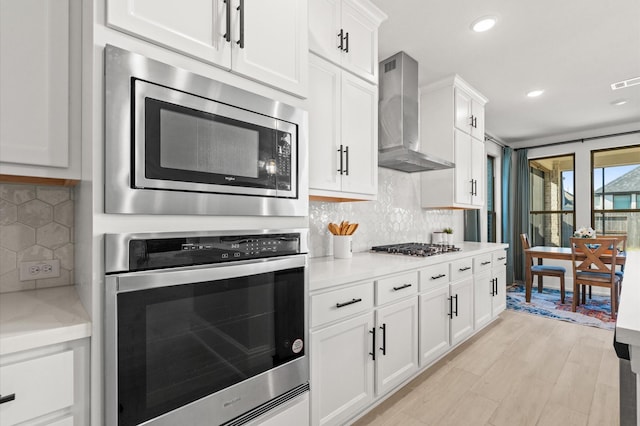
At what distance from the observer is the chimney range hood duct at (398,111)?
8.97ft

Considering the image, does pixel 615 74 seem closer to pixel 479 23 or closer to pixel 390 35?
pixel 479 23

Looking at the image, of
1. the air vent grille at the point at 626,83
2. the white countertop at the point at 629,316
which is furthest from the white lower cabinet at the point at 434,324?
the air vent grille at the point at 626,83

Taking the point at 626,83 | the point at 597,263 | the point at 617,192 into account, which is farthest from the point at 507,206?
the point at 626,83

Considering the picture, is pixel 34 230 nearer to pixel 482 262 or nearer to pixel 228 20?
pixel 228 20

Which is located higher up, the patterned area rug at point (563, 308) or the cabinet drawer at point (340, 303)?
the cabinet drawer at point (340, 303)

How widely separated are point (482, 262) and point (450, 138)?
1332 mm

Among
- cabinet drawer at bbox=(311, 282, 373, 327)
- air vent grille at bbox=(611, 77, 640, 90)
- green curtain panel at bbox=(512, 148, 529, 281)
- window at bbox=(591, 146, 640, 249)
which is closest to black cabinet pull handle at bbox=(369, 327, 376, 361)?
cabinet drawer at bbox=(311, 282, 373, 327)

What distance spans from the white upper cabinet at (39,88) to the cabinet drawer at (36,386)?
1.98ft

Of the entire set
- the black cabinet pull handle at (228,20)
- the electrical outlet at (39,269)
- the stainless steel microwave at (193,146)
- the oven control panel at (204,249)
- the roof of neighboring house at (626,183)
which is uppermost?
the black cabinet pull handle at (228,20)

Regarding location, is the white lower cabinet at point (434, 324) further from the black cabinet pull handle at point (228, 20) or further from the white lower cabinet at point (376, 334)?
the black cabinet pull handle at point (228, 20)

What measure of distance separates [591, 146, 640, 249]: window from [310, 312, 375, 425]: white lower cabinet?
5.60m

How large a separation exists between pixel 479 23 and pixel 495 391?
8.78 feet

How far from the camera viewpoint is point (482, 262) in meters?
3.26

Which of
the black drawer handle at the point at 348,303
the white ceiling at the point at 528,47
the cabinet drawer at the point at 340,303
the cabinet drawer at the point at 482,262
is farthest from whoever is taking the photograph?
the cabinet drawer at the point at 482,262
